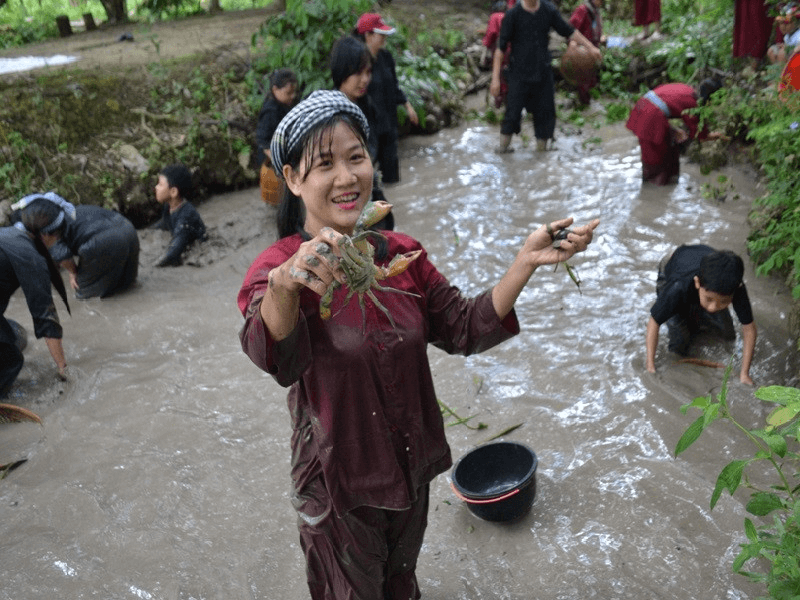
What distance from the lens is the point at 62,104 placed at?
6.71 meters

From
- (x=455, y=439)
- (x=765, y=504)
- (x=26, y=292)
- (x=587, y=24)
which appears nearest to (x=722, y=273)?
(x=455, y=439)

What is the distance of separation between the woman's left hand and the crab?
321mm

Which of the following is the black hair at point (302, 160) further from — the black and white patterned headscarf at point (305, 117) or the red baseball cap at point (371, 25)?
the red baseball cap at point (371, 25)

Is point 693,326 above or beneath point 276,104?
beneath

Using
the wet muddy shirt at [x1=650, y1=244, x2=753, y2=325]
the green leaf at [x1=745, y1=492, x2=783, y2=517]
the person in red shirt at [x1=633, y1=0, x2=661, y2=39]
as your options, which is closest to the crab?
the green leaf at [x1=745, y1=492, x2=783, y2=517]

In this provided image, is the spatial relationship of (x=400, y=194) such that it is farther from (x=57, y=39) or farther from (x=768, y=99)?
(x=57, y=39)

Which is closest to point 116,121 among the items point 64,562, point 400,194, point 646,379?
point 400,194

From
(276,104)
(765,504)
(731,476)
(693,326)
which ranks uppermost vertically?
(276,104)

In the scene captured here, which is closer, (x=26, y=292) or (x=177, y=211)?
(x=26, y=292)

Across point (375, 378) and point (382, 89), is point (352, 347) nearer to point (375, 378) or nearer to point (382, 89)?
point (375, 378)

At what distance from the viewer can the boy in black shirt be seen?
3.57 m

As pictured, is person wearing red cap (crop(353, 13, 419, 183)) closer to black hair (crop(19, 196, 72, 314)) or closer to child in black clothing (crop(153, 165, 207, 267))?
child in black clothing (crop(153, 165, 207, 267))

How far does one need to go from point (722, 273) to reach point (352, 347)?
2.46 metres

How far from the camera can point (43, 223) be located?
4750 millimetres
